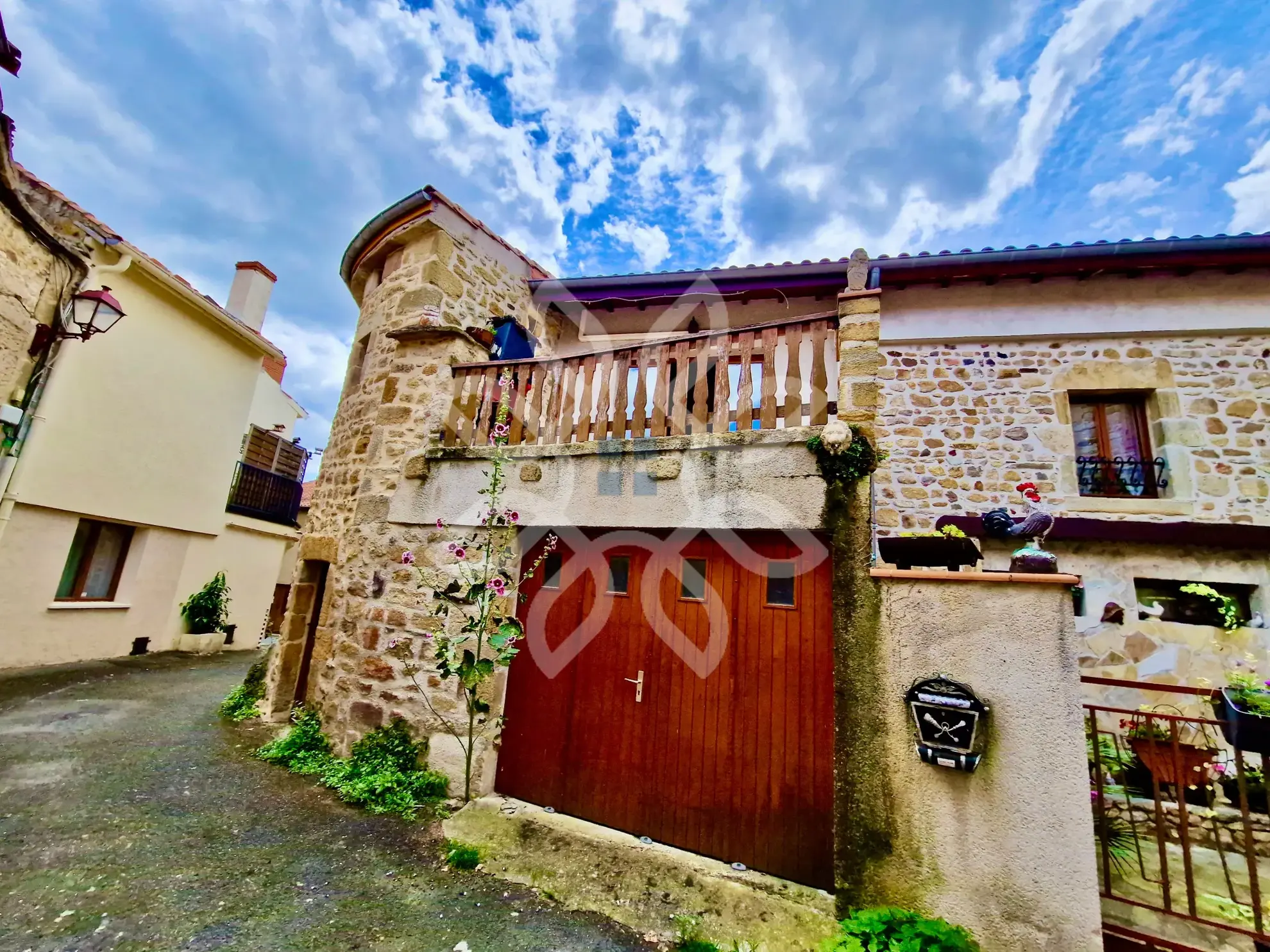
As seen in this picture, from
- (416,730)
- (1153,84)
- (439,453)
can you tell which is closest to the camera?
(416,730)

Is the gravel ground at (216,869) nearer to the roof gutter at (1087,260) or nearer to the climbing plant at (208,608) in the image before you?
the climbing plant at (208,608)

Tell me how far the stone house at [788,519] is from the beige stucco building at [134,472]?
4573 mm

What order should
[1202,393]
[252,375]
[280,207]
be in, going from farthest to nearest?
[280,207] → [252,375] → [1202,393]

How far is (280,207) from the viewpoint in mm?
17969

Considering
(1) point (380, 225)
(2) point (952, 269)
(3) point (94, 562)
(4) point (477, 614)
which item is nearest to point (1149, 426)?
(2) point (952, 269)

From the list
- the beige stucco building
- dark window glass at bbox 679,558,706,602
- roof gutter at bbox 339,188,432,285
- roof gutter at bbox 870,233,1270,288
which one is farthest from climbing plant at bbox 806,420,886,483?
the beige stucco building

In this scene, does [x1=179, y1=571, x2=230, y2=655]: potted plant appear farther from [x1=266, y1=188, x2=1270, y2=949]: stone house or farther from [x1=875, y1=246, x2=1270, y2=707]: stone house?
[x1=875, y1=246, x2=1270, y2=707]: stone house

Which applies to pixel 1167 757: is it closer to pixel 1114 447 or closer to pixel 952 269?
pixel 1114 447

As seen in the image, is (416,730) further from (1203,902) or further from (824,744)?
(1203,902)

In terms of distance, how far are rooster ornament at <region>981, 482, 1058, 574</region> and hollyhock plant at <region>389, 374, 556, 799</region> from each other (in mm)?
2949

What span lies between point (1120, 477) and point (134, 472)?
1392 cm

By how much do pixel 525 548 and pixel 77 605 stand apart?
8.68m

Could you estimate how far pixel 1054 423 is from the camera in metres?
5.04

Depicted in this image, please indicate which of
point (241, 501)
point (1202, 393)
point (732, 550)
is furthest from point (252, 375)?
point (1202, 393)
